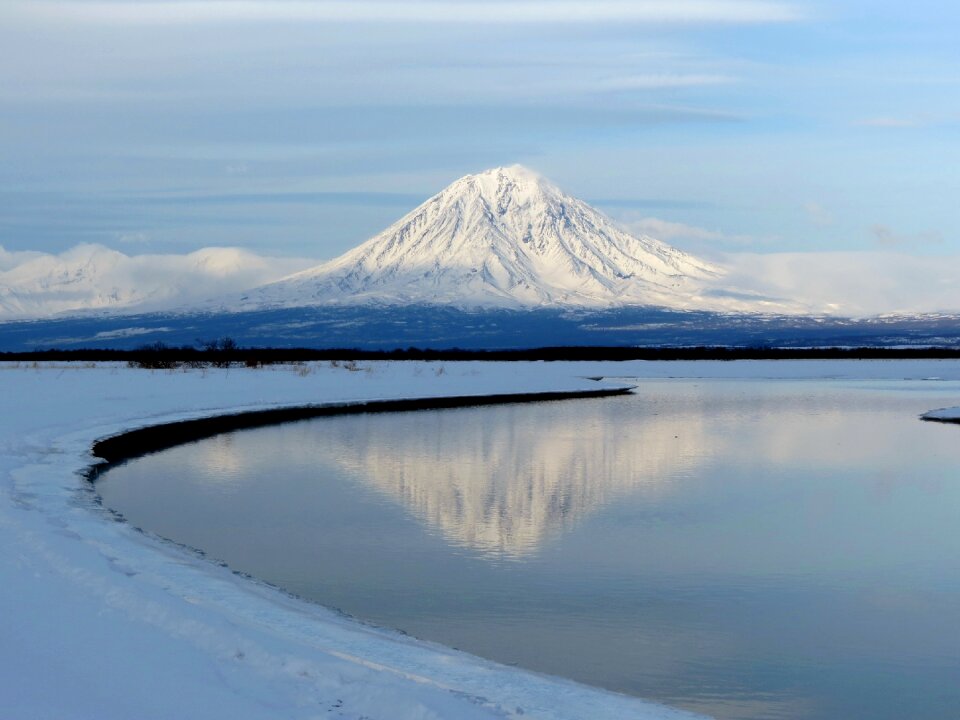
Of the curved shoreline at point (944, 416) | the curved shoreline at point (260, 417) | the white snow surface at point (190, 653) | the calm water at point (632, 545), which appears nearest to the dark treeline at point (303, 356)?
the curved shoreline at point (260, 417)

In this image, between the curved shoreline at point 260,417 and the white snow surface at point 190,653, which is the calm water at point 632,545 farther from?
the curved shoreline at point 260,417

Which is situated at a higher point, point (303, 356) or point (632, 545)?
point (303, 356)

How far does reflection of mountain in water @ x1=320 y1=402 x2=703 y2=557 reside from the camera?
17.7m

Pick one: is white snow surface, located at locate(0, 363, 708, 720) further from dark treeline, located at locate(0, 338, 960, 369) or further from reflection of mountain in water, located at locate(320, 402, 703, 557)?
dark treeline, located at locate(0, 338, 960, 369)

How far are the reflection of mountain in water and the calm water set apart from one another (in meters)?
0.10

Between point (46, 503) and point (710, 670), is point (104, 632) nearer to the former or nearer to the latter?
point (710, 670)

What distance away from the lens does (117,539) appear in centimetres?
1416

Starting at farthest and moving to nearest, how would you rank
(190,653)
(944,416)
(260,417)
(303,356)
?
(303,356)
(260,417)
(944,416)
(190,653)

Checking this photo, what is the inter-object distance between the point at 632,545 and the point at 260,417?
2315 cm

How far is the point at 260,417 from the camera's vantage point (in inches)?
1462

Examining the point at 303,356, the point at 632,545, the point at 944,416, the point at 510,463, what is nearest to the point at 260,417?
the point at 510,463

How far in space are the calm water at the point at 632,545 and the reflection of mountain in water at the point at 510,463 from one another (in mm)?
95

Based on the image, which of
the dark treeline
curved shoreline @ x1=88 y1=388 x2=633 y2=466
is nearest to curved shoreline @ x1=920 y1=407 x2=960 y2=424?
curved shoreline @ x1=88 y1=388 x2=633 y2=466

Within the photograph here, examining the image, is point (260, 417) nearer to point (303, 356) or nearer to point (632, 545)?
point (632, 545)
